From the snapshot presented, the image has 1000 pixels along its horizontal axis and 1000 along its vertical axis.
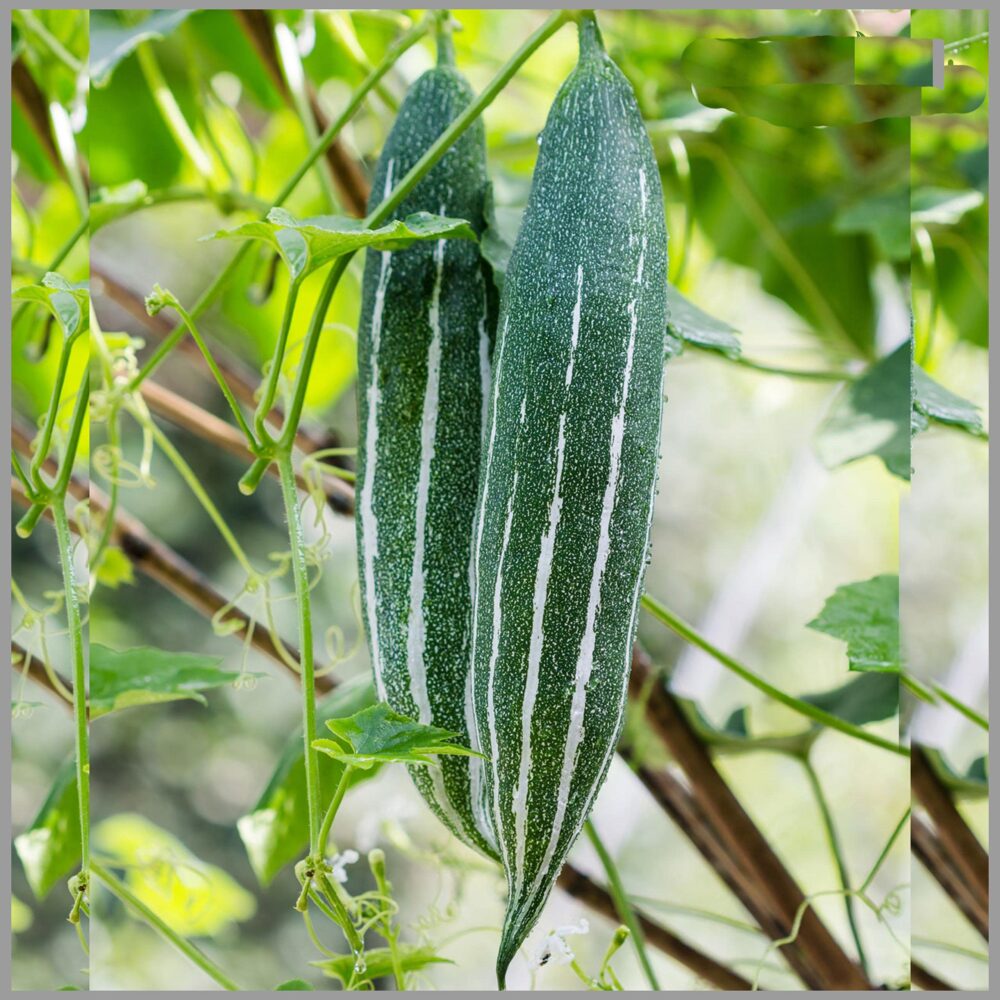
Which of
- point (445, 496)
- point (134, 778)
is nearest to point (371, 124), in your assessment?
point (445, 496)

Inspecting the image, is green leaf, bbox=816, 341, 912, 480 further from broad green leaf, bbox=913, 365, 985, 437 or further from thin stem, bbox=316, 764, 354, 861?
thin stem, bbox=316, 764, 354, 861

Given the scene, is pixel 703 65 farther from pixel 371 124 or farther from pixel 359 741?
pixel 359 741

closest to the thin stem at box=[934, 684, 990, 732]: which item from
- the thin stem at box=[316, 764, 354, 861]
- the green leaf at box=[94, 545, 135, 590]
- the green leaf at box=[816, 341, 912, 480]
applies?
the green leaf at box=[816, 341, 912, 480]

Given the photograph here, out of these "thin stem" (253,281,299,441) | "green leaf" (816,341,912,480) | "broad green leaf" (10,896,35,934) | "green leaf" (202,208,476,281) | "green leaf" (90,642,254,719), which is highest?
"green leaf" (202,208,476,281)

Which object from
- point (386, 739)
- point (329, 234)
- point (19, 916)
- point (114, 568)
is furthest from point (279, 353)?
point (19, 916)

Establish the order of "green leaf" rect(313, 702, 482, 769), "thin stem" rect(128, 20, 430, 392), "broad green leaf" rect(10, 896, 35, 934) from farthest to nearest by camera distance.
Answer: "broad green leaf" rect(10, 896, 35, 934) → "thin stem" rect(128, 20, 430, 392) → "green leaf" rect(313, 702, 482, 769)

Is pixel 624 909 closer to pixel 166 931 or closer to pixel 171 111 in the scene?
pixel 166 931
